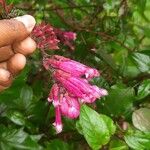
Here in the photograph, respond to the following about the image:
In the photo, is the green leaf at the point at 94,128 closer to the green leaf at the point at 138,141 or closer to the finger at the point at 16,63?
the green leaf at the point at 138,141

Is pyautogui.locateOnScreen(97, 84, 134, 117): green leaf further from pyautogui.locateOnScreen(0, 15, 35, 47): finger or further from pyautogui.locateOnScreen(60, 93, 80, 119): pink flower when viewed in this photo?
pyautogui.locateOnScreen(0, 15, 35, 47): finger

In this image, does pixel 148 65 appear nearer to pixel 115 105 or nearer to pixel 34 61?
pixel 115 105

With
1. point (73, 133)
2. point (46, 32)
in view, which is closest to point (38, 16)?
point (73, 133)

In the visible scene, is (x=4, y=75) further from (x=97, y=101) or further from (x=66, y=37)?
(x=66, y=37)

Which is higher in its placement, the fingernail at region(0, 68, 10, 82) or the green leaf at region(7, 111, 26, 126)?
the fingernail at region(0, 68, 10, 82)

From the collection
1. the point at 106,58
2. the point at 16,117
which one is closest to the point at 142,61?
the point at 106,58

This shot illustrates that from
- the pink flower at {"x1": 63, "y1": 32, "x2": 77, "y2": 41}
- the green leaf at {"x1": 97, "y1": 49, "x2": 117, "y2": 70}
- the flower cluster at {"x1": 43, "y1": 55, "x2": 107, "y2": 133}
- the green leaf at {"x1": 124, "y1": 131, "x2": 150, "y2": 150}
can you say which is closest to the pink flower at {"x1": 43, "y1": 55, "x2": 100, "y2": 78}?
the flower cluster at {"x1": 43, "y1": 55, "x2": 107, "y2": 133}
